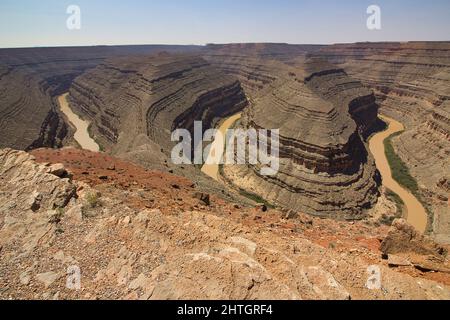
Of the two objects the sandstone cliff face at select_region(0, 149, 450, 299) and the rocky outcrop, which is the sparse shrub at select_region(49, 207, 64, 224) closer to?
the sandstone cliff face at select_region(0, 149, 450, 299)

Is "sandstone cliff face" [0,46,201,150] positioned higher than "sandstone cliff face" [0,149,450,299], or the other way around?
"sandstone cliff face" [0,46,201,150]

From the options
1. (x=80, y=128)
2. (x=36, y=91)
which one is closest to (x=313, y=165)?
(x=80, y=128)

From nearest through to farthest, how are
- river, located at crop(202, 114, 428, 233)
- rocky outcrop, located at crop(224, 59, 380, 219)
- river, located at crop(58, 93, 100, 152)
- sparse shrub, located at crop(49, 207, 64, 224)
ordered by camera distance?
1. sparse shrub, located at crop(49, 207, 64, 224)
2. river, located at crop(202, 114, 428, 233)
3. rocky outcrop, located at crop(224, 59, 380, 219)
4. river, located at crop(58, 93, 100, 152)

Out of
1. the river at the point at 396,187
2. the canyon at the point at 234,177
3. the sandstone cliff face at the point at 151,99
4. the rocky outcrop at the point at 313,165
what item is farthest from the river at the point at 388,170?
the sandstone cliff face at the point at 151,99

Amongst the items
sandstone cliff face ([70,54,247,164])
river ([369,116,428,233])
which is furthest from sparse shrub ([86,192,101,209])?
river ([369,116,428,233])

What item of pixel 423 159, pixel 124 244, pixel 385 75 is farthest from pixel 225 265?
pixel 385 75

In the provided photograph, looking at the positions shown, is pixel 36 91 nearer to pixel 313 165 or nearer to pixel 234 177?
pixel 234 177
